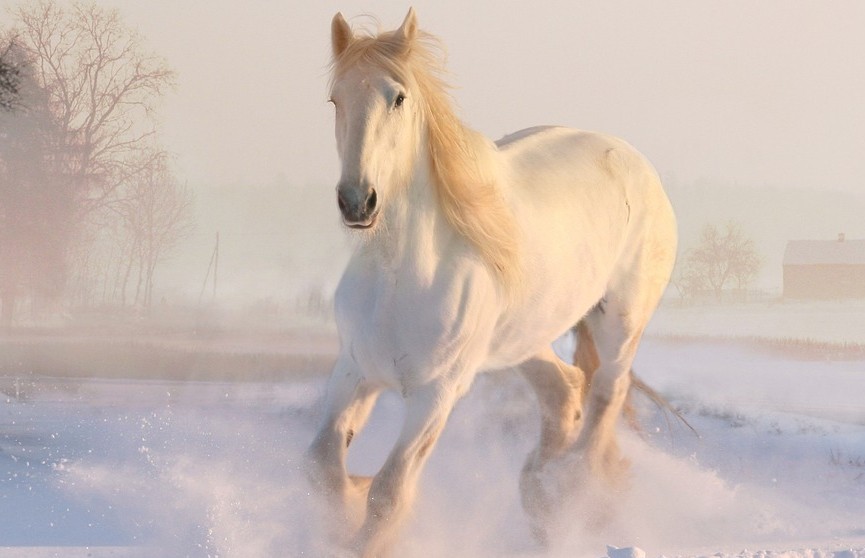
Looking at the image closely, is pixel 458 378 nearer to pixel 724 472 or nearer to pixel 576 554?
pixel 576 554

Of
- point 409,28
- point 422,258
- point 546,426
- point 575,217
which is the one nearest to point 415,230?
point 422,258

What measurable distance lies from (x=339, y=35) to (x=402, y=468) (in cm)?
172

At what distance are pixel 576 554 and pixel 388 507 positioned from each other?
169 cm

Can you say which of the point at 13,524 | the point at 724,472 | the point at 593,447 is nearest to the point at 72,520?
the point at 13,524

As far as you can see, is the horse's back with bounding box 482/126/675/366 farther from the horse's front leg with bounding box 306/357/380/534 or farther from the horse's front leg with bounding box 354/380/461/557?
the horse's front leg with bounding box 306/357/380/534

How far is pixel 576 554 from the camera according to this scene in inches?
219

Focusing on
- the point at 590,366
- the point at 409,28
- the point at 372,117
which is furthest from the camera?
the point at 590,366

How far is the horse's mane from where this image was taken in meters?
4.07

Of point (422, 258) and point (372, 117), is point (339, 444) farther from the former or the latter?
point (372, 117)

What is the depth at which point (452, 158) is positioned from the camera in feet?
14.2

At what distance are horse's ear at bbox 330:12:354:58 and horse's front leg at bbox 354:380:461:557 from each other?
4.45ft

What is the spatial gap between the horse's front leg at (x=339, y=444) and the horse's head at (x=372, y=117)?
2.67 feet

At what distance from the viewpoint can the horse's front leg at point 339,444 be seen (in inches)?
173

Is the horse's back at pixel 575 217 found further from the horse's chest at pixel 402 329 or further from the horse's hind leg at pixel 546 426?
the horse's chest at pixel 402 329
